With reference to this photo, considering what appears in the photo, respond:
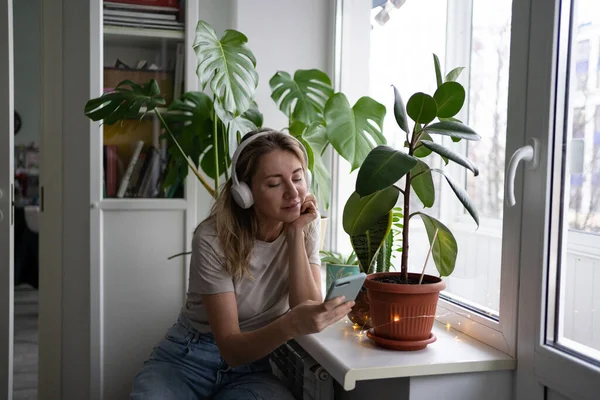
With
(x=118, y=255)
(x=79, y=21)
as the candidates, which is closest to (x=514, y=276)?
(x=118, y=255)

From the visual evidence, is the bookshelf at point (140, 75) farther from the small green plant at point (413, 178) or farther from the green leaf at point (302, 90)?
the small green plant at point (413, 178)

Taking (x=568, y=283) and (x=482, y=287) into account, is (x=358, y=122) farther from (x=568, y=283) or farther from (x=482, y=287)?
(x=568, y=283)

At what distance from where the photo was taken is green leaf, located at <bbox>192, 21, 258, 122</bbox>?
190 cm

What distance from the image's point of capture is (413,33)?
7.77 feet

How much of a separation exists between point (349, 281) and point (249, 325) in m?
0.52

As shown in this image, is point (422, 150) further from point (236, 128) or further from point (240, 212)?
point (236, 128)

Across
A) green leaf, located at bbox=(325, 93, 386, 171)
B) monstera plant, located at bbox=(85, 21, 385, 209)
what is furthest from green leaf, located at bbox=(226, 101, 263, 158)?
green leaf, located at bbox=(325, 93, 386, 171)

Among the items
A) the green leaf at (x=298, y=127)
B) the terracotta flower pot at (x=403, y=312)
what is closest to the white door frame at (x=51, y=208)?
the green leaf at (x=298, y=127)

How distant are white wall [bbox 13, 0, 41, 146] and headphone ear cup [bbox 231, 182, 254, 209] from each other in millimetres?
5259

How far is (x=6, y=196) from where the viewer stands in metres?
2.28

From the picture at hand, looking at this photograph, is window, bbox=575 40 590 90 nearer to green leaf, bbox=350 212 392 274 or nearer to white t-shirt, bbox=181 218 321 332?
green leaf, bbox=350 212 392 274

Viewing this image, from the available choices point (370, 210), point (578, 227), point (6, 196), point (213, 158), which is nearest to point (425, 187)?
point (370, 210)

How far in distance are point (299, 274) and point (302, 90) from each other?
2.90ft

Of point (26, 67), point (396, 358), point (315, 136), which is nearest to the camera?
point (396, 358)
